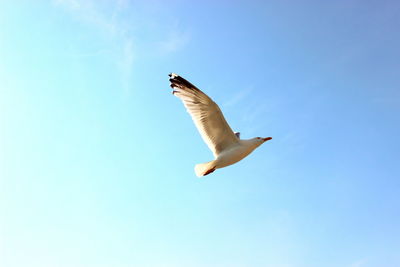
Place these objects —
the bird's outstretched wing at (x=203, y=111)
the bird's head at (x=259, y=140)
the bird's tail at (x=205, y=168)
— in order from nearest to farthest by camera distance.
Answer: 1. the bird's outstretched wing at (x=203, y=111)
2. the bird's tail at (x=205, y=168)
3. the bird's head at (x=259, y=140)

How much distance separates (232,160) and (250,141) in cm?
65

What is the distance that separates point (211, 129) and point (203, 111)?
456 mm

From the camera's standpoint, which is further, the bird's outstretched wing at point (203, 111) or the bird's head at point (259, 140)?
the bird's head at point (259, 140)

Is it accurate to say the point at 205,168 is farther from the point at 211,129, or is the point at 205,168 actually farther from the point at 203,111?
the point at 203,111

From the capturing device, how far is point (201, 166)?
9055 millimetres

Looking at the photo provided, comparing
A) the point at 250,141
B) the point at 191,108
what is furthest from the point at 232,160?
the point at 191,108

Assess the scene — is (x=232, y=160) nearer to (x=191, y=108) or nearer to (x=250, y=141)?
(x=250, y=141)

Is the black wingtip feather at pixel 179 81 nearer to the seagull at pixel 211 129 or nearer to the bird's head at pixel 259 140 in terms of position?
the seagull at pixel 211 129

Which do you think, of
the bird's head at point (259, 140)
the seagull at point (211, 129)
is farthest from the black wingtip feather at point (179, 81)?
the bird's head at point (259, 140)

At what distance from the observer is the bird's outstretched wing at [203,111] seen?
28.9 feet

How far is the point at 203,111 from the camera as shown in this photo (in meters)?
8.91

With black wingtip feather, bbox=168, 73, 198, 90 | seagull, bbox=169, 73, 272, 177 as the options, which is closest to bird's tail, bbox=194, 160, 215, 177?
seagull, bbox=169, 73, 272, 177

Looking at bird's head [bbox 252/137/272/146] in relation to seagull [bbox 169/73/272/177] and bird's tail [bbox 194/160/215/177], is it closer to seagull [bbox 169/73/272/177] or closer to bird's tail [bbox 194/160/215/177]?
seagull [bbox 169/73/272/177]

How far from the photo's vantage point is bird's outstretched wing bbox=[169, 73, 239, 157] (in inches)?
347
